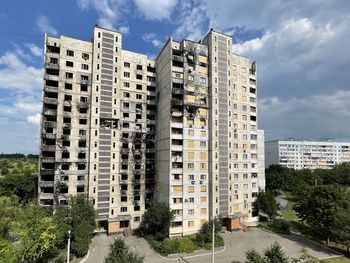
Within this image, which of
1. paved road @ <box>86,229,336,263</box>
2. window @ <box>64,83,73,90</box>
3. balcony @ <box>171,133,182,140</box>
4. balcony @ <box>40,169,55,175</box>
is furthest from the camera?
window @ <box>64,83,73,90</box>

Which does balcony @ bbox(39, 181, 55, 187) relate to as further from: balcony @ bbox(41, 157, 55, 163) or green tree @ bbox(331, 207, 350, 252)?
green tree @ bbox(331, 207, 350, 252)

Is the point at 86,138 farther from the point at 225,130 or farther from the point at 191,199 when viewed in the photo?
the point at 225,130

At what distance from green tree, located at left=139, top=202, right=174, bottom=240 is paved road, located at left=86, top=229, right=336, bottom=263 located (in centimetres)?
305

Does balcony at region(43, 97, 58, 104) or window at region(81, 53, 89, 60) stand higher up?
window at region(81, 53, 89, 60)

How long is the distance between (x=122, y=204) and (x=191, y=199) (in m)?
16.8

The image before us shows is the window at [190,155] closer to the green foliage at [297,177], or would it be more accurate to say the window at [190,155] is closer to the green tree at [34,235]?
the green tree at [34,235]

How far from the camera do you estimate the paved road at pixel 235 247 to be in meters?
43.1

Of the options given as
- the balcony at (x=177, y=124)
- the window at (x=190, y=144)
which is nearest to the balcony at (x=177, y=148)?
the window at (x=190, y=144)

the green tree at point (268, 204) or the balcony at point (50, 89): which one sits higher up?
the balcony at point (50, 89)

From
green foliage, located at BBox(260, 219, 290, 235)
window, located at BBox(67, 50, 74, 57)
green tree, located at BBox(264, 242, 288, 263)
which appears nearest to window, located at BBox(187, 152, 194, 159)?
green foliage, located at BBox(260, 219, 290, 235)

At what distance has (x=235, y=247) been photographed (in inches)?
1928

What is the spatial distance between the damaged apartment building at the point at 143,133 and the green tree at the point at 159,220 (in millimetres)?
2742

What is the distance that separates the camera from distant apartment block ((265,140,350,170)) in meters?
178

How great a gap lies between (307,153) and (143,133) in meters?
157
